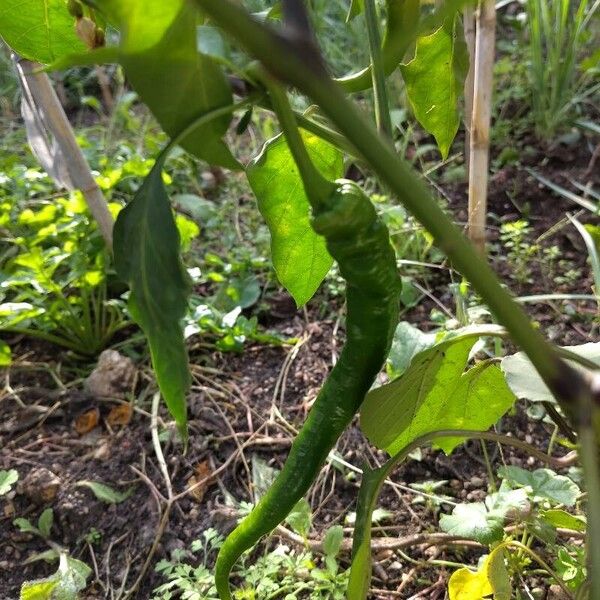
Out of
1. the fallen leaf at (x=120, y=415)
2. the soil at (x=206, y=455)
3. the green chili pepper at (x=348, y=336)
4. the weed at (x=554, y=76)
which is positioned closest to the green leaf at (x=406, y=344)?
the soil at (x=206, y=455)

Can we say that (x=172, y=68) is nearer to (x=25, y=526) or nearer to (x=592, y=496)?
(x=592, y=496)

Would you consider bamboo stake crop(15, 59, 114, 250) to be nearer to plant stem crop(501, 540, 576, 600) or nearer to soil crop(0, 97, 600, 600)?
soil crop(0, 97, 600, 600)

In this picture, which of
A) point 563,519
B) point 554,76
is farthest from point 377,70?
point 554,76

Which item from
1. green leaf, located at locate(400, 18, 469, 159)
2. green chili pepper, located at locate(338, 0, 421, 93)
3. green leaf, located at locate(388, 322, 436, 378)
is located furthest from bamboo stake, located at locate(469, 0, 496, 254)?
green chili pepper, located at locate(338, 0, 421, 93)

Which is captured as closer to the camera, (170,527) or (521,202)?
(170,527)

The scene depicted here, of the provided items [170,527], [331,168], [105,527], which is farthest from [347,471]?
[331,168]

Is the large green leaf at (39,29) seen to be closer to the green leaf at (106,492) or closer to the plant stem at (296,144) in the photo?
the plant stem at (296,144)

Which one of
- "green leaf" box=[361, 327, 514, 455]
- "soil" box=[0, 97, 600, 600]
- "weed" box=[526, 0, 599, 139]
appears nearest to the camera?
"green leaf" box=[361, 327, 514, 455]

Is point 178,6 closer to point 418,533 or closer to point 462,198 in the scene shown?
point 418,533
